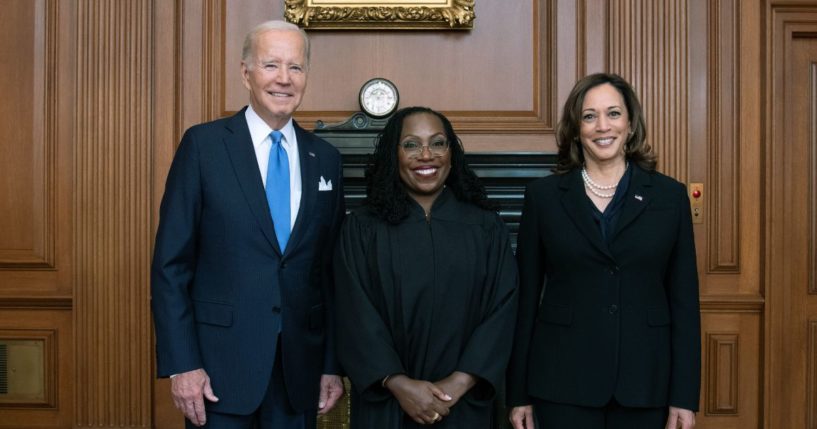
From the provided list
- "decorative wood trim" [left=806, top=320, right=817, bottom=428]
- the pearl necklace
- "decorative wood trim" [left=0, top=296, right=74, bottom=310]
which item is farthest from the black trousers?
"decorative wood trim" [left=0, top=296, right=74, bottom=310]

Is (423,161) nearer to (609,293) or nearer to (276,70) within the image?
(276,70)

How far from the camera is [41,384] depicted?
401cm

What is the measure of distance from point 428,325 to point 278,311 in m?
0.43

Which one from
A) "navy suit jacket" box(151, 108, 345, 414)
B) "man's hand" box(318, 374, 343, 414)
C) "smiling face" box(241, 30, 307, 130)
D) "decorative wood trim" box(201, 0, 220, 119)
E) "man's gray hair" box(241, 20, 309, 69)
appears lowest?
"man's hand" box(318, 374, 343, 414)

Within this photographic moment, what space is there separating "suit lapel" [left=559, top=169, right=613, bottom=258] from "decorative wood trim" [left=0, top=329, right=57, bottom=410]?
Answer: 105 inches

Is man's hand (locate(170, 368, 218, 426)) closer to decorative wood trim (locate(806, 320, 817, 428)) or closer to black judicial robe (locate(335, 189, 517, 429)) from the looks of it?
black judicial robe (locate(335, 189, 517, 429))

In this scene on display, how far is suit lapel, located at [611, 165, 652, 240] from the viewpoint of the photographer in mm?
2383

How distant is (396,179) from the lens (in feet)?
8.40

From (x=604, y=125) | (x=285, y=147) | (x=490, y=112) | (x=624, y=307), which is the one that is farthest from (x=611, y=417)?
(x=490, y=112)

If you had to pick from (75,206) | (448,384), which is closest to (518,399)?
(448,384)

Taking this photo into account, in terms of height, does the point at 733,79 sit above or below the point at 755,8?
below

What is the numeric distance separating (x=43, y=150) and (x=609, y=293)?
9.29 ft

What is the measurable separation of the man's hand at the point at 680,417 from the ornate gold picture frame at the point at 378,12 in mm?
2139

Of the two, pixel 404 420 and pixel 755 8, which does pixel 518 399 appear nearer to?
pixel 404 420
